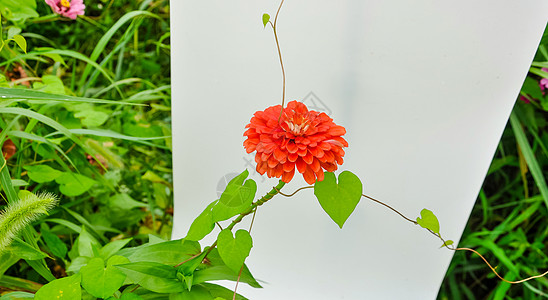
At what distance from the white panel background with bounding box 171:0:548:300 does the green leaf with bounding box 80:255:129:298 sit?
263mm

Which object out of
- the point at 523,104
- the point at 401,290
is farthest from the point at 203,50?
the point at 523,104

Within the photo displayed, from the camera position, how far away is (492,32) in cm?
52

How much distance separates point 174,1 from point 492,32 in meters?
0.41

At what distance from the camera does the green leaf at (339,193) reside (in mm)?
428

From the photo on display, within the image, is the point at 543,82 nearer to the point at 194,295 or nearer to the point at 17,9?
the point at 194,295

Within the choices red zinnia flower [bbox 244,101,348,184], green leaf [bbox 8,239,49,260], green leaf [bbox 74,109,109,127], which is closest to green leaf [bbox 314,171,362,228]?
red zinnia flower [bbox 244,101,348,184]

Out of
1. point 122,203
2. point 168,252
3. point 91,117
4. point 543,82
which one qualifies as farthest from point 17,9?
point 543,82

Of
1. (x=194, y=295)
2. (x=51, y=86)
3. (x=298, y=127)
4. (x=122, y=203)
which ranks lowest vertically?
(x=122, y=203)

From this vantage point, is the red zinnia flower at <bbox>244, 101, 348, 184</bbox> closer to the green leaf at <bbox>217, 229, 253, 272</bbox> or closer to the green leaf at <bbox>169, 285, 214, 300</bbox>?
the green leaf at <bbox>217, 229, 253, 272</bbox>

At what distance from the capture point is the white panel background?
0.54 meters

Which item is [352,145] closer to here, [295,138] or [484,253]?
[295,138]

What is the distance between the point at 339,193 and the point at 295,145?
0.07 m

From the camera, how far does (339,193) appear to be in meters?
0.43

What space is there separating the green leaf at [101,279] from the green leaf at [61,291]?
0.04 ft
